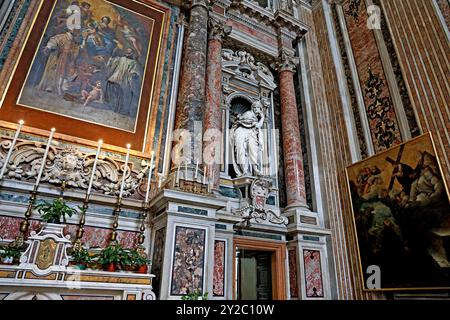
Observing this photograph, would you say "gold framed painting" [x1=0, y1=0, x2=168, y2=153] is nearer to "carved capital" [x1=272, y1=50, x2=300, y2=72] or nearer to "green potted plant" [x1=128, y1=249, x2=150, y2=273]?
"green potted plant" [x1=128, y1=249, x2=150, y2=273]

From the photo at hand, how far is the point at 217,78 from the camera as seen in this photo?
6242mm

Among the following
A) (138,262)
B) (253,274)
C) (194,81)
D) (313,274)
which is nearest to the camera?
(138,262)

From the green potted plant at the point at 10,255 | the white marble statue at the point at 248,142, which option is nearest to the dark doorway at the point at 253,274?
the white marble statue at the point at 248,142

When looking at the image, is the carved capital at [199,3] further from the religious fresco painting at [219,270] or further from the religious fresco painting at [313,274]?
the religious fresco painting at [313,274]

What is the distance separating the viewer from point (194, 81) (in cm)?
558

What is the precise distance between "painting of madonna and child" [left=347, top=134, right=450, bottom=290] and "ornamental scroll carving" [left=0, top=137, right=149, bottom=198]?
13.5 ft

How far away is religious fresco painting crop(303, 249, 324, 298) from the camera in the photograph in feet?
17.3

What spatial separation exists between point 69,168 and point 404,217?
5259 millimetres

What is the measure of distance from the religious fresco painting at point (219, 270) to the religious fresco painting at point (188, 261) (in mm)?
722

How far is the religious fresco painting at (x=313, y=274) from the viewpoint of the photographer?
17.3 ft

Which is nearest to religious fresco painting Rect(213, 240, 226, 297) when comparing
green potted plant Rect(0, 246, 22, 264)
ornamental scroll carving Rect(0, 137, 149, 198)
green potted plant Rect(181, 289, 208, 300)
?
green potted plant Rect(181, 289, 208, 300)

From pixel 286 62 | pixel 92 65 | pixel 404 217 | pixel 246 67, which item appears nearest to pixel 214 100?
pixel 246 67

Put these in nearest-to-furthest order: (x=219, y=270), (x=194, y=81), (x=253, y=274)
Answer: (x=219, y=270) → (x=194, y=81) → (x=253, y=274)

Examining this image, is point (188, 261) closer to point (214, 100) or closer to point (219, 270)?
point (219, 270)
